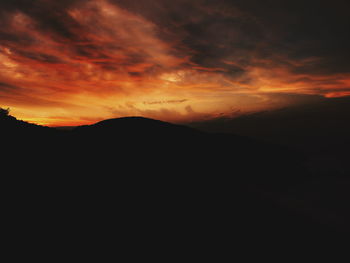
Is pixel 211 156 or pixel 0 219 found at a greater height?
pixel 0 219

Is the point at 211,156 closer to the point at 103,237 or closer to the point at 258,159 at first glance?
the point at 258,159

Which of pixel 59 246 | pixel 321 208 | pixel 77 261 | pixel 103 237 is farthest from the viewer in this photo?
pixel 321 208

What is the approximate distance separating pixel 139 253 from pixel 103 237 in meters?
2.29

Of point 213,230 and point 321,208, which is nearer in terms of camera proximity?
point 213,230

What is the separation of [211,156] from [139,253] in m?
29.5

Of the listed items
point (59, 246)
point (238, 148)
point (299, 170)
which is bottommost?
point (299, 170)

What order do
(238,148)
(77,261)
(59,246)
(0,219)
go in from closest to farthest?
(77,261), (59,246), (0,219), (238,148)

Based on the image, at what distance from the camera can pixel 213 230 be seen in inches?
419

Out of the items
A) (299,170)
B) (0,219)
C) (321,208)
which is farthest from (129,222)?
(299,170)

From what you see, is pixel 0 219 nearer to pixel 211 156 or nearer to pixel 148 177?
pixel 148 177

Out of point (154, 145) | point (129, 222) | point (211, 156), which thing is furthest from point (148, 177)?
point (211, 156)

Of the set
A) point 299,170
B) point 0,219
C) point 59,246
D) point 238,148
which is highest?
point 0,219

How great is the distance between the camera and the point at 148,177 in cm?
1769

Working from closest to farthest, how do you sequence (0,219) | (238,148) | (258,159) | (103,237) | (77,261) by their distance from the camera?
(77,261), (0,219), (103,237), (258,159), (238,148)
